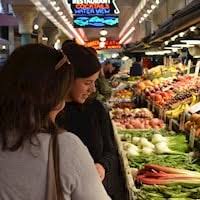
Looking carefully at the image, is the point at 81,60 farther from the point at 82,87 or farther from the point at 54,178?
the point at 54,178

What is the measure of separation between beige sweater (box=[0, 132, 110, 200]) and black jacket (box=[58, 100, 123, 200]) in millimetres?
1485

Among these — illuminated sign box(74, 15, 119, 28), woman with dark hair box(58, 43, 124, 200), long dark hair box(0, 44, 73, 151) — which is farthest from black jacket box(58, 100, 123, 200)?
illuminated sign box(74, 15, 119, 28)

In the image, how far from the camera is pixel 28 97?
1.76 metres

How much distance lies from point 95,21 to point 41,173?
41.8 ft

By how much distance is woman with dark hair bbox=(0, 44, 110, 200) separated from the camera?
1.74 m

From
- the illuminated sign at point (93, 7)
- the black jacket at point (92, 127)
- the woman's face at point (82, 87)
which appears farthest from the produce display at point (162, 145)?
the illuminated sign at point (93, 7)

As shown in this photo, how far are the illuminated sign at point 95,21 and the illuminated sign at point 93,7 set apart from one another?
0.69 feet

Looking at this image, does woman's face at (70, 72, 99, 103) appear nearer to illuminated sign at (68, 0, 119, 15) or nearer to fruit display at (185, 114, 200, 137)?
fruit display at (185, 114, 200, 137)

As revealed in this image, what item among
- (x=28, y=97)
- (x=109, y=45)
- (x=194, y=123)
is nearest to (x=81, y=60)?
(x=28, y=97)

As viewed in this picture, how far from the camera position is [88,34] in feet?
148

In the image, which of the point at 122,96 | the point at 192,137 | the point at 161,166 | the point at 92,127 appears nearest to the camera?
the point at 92,127

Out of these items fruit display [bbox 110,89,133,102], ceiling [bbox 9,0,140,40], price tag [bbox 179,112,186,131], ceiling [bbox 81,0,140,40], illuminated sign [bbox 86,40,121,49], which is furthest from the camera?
illuminated sign [bbox 86,40,121,49]

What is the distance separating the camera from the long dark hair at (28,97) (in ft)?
5.79

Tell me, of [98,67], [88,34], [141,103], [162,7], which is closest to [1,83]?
[98,67]
